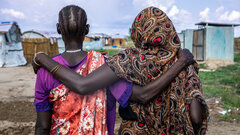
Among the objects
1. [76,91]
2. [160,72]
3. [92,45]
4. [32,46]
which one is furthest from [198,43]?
[92,45]

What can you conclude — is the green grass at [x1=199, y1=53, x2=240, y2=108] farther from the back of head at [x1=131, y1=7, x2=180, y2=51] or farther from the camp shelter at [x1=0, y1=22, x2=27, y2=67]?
the camp shelter at [x1=0, y1=22, x2=27, y2=67]

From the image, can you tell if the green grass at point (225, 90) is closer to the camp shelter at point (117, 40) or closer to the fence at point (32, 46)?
the fence at point (32, 46)

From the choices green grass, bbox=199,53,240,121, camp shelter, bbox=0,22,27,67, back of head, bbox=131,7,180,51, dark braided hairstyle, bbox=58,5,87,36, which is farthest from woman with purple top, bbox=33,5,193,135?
camp shelter, bbox=0,22,27,67

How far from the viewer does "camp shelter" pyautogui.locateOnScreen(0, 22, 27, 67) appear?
→ 12.6 metres

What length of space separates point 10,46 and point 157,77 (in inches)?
557

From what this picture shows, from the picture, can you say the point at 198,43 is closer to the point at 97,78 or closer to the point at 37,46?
the point at 37,46

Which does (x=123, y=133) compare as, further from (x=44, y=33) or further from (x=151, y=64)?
(x=44, y=33)

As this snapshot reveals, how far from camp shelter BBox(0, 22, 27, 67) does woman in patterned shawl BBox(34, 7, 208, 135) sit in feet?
43.5

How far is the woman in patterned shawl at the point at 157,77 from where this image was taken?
1.28 metres

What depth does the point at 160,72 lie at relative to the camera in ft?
4.42

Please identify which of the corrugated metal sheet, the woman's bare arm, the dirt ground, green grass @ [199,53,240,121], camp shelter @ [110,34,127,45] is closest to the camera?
the woman's bare arm

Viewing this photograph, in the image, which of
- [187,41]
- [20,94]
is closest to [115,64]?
[20,94]

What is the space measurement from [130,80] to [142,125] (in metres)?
0.37

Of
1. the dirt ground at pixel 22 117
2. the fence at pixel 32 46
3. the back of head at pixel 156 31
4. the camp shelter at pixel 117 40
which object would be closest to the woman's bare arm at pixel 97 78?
the back of head at pixel 156 31
